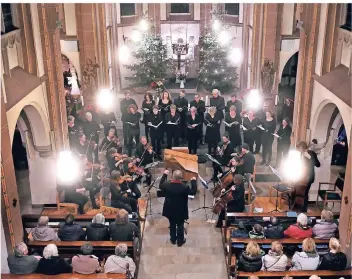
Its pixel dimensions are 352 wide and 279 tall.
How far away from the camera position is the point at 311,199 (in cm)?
1277

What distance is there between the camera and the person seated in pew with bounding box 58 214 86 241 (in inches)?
379

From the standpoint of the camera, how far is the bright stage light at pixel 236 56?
20209mm

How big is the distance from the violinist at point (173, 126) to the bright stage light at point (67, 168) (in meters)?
3.46

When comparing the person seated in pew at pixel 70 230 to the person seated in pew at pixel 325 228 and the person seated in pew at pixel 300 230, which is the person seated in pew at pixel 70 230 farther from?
the person seated in pew at pixel 325 228

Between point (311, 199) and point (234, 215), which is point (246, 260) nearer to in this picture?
point (234, 215)

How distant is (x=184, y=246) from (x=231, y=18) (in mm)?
13126

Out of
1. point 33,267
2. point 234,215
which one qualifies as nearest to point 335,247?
point 234,215

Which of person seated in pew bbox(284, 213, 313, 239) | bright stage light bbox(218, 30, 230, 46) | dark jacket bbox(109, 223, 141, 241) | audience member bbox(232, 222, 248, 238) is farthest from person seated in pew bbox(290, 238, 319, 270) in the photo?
bright stage light bbox(218, 30, 230, 46)

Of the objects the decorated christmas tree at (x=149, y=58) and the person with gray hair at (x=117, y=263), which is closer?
the person with gray hair at (x=117, y=263)

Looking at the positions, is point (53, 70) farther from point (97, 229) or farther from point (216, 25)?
point (216, 25)

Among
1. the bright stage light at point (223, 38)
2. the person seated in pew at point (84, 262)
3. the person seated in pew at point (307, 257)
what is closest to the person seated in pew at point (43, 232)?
the person seated in pew at point (84, 262)

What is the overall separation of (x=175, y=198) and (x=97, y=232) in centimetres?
172

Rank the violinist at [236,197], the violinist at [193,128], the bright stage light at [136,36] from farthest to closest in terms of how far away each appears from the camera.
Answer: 1. the bright stage light at [136,36]
2. the violinist at [193,128]
3. the violinist at [236,197]

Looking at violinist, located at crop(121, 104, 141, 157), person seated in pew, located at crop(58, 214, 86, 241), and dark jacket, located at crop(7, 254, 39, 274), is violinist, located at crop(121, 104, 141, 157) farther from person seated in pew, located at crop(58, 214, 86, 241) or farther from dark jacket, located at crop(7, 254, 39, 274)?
dark jacket, located at crop(7, 254, 39, 274)
